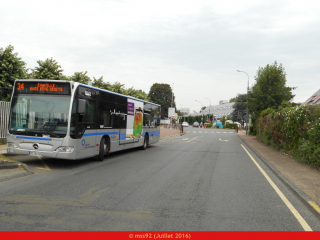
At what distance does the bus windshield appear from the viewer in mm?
9320

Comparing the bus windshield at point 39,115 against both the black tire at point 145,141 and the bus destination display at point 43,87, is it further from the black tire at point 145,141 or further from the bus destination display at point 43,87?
the black tire at point 145,141

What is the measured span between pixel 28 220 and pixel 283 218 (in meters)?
4.10

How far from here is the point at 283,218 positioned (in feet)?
16.4

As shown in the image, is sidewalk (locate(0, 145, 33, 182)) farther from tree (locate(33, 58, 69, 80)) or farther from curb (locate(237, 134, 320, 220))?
tree (locate(33, 58, 69, 80))

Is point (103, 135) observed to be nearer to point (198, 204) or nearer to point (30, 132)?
point (30, 132)

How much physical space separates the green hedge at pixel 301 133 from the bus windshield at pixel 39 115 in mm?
8321

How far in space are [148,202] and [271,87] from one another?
1010 inches

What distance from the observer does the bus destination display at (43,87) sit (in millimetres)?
9531

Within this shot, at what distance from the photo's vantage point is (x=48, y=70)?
24.4 metres

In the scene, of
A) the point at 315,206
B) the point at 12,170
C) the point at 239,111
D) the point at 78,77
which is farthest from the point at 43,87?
the point at 239,111

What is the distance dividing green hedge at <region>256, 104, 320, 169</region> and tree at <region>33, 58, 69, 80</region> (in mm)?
17328

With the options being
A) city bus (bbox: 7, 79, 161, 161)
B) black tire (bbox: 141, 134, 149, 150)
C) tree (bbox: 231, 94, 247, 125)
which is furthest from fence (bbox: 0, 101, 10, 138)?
tree (bbox: 231, 94, 247, 125)
